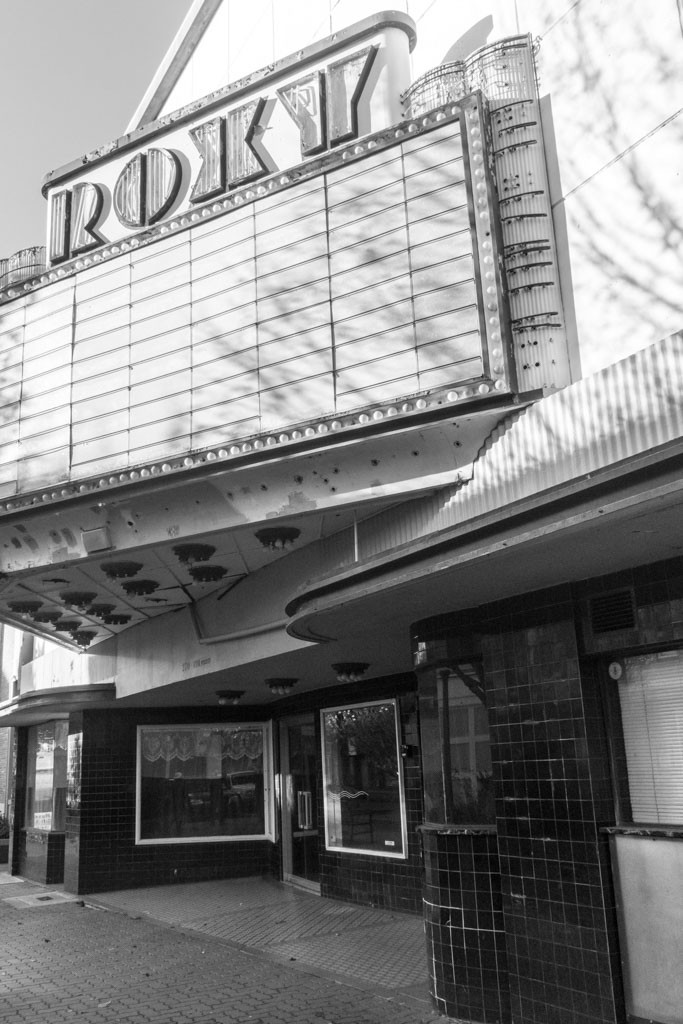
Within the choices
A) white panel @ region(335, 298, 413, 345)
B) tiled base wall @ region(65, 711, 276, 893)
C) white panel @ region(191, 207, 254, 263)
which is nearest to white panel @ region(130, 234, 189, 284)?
white panel @ region(191, 207, 254, 263)

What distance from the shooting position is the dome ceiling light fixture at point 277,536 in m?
8.72

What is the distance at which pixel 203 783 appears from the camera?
55.7 ft

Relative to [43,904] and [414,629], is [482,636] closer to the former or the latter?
[414,629]

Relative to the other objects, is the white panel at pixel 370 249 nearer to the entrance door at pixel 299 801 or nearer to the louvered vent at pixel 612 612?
the louvered vent at pixel 612 612

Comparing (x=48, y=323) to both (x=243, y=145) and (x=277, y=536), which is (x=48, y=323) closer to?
(x=243, y=145)

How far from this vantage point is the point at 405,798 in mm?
12266

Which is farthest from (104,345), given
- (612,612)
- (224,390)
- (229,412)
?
(612,612)

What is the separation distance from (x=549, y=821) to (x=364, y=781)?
6.80 metres

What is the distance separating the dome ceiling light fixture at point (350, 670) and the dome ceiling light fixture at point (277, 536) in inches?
107

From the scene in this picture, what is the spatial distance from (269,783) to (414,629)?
31.1 feet

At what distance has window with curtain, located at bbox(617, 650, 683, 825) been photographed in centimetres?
625

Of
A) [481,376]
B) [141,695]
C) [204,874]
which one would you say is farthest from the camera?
[204,874]

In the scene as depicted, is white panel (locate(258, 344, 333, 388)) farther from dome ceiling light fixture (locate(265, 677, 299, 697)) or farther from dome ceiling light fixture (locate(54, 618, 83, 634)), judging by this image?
dome ceiling light fixture (locate(54, 618, 83, 634))

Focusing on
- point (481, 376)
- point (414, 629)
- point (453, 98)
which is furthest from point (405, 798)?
point (453, 98)
